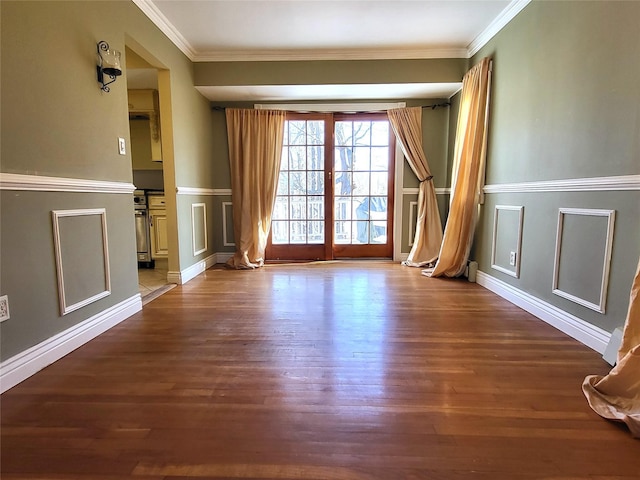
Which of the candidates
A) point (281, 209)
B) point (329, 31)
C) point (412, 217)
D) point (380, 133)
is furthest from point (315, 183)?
point (329, 31)

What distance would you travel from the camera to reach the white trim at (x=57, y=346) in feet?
4.84

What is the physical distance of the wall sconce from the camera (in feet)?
6.75

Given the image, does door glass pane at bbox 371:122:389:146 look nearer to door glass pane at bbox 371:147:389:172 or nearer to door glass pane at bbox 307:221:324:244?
door glass pane at bbox 371:147:389:172

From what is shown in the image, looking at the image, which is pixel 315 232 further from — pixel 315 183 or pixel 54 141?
pixel 54 141

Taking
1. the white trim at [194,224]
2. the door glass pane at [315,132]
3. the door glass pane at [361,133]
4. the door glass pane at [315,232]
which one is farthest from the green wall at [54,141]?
the door glass pane at [361,133]

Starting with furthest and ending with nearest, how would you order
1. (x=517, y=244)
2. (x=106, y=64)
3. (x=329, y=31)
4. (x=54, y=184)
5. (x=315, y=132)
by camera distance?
1. (x=315, y=132)
2. (x=329, y=31)
3. (x=517, y=244)
4. (x=106, y=64)
5. (x=54, y=184)

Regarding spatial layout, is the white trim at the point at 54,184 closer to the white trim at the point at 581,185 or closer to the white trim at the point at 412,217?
the white trim at the point at 581,185

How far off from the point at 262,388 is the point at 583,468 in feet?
3.80

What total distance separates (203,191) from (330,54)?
2.10m

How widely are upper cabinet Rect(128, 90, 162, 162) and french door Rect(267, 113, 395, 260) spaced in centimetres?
160

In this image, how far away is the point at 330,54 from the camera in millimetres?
3572

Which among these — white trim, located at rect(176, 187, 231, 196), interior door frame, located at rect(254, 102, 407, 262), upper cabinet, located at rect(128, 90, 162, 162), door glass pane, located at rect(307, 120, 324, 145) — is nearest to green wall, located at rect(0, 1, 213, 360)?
white trim, located at rect(176, 187, 231, 196)

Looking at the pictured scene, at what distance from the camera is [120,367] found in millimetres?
1664

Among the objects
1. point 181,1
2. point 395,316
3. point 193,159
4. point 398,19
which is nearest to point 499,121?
point 398,19
